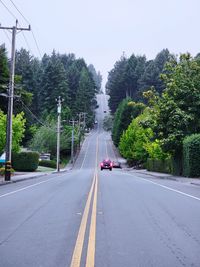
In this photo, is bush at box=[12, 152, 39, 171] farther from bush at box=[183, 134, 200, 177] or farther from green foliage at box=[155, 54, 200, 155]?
bush at box=[183, 134, 200, 177]

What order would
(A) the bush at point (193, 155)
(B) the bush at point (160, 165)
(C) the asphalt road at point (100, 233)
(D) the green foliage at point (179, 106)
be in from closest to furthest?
(C) the asphalt road at point (100, 233), (A) the bush at point (193, 155), (D) the green foliage at point (179, 106), (B) the bush at point (160, 165)

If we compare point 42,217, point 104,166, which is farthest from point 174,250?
point 104,166

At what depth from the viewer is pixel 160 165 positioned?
56156 millimetres

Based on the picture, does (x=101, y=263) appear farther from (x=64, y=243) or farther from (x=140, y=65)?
(x=140, y=65)

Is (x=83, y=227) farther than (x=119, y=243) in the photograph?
Yes

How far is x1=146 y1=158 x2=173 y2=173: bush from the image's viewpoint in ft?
168

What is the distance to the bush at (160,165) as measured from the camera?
168 ft

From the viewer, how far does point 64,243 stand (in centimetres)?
850

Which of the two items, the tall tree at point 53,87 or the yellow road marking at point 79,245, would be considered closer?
the yellow road marking at point 79,245

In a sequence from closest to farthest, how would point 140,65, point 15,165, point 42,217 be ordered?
point 42,217
point 15,165
point 140,65

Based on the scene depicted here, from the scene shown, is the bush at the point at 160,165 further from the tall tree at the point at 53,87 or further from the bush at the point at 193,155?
the tall tree at the point at 53,87

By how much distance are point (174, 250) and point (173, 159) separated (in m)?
37.9

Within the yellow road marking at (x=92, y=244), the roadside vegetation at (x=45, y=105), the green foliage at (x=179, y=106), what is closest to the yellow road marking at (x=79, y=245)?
the yellow road marking at (x=92, y=244)

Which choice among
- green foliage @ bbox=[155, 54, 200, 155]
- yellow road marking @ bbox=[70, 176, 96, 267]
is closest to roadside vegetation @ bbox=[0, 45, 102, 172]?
green foliage @ bbox=[155, 54, 200, 155]
